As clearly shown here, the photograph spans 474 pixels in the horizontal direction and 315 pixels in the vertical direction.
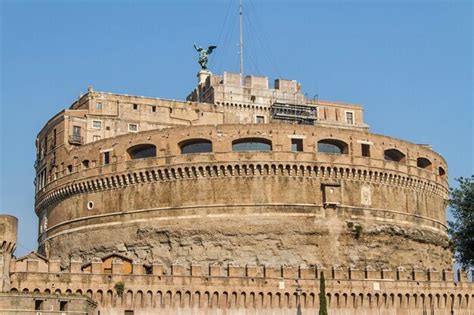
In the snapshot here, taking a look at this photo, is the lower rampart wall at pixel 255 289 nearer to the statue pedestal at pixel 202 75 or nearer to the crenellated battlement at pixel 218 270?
the crenellated battlement at pixel 218 270

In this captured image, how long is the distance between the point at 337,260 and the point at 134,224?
42.2ft

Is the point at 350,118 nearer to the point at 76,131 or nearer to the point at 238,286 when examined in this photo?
the point at 76,131

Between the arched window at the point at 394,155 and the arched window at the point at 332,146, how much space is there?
339 centimetres

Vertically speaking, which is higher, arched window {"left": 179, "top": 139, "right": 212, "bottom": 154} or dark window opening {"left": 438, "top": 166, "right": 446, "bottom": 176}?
arched window {"left": 179, "top": 139, "right": 212, "bottom": 154}

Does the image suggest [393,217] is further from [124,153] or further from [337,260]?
[124,153]

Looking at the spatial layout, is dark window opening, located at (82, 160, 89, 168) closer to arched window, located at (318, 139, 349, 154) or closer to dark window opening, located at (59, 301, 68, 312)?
arched window, located at (318, 139, 349, 154)

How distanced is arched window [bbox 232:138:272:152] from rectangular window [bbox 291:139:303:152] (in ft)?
5.22

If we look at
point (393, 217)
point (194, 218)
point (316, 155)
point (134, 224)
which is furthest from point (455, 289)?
point (134, 224)

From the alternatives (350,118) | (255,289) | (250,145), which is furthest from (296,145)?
(350,118)

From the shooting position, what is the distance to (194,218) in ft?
173

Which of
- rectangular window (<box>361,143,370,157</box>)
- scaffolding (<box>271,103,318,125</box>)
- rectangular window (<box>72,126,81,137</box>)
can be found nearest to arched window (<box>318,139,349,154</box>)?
rectangular window (<box>361,143,370,157</box>)

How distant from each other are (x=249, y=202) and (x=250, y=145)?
3.90m

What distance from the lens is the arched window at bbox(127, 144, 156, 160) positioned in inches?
2178

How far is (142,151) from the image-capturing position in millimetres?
56188
